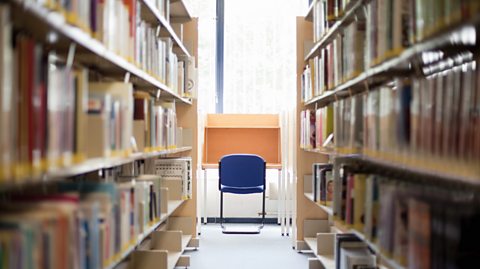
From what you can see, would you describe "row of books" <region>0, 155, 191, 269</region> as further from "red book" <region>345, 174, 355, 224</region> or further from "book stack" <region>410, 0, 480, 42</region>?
"book stack" <region>410, 0, 480, 42</region>

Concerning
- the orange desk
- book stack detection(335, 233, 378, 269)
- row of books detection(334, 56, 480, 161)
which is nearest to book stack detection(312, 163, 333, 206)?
book stack detection(335, 233, 378, 269)

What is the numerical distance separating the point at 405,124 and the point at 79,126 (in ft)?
3.72

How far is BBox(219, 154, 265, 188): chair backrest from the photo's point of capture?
17.5 feet

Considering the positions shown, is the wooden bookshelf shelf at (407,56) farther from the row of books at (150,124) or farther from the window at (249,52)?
the window at (249,52)

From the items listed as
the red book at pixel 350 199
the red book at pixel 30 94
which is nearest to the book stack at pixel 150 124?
the red book at pixel 350 199

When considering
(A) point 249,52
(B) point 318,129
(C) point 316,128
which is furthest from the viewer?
(A) point 249,52

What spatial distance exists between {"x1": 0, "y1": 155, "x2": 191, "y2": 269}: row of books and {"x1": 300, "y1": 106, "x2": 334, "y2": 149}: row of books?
135cm

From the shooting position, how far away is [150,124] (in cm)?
278

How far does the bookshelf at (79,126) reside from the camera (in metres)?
1.23

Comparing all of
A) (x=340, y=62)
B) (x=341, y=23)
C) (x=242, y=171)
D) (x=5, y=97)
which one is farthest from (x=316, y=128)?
(x=5, y=97)

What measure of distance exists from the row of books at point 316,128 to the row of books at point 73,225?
4.43ft

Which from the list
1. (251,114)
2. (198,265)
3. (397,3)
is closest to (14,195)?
(397,3)

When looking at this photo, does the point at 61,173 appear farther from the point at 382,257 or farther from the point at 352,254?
the point at 352,254

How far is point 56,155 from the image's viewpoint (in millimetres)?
1435
